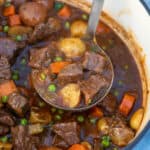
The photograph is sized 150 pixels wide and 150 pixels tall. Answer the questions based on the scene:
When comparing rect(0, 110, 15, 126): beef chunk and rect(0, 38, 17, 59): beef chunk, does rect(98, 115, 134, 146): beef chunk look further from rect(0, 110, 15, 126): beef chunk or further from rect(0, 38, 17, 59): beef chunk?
rect(0, 38, 17, 59): beef chunk

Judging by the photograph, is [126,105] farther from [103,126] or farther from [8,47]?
[8,47]

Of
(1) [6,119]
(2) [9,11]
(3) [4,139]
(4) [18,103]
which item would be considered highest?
(2) [9,11]

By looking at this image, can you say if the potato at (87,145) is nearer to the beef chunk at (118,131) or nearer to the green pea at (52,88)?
the beef chunk at (118,131)

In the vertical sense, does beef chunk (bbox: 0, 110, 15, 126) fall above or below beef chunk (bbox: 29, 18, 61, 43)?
below

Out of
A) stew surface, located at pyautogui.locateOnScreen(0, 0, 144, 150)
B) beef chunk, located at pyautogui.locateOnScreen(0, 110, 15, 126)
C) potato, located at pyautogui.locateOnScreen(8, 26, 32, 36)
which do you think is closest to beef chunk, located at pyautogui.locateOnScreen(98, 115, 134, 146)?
stew surface, located at pyautogui.locateOnScreen(0, 0, 144, 150)

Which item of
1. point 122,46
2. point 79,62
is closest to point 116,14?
point 122,46

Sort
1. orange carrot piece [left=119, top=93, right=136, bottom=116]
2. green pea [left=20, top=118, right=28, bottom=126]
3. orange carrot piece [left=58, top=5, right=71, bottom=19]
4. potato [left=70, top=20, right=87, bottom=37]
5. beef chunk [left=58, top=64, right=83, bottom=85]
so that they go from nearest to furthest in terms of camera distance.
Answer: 1. beef chunk [left=58, top=64, right=83, bottom=85]
2. green pea [left=20, top=118, right=28, bottom=126]
3. orange carrot piece [left=119, top=93, right=136, bottom=116]
4. potato [left=70, top=20, right=87, bottom=37]
5. orange carrot piece [left=58, top=5, right=71, bottom=19]

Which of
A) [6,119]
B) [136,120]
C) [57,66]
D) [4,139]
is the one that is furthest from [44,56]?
[136,120]

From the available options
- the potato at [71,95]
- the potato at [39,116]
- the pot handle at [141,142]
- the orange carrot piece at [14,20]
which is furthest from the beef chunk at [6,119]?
the pot handle at [141,142]
